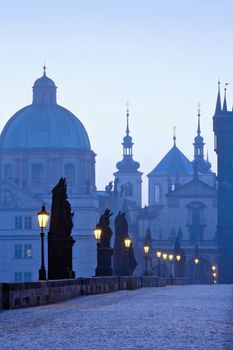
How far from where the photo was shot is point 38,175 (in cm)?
18938

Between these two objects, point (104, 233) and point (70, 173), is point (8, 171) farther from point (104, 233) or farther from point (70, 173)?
point (104, 233)

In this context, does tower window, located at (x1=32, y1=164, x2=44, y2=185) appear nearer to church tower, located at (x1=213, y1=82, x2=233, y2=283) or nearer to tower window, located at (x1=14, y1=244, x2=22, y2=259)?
tower window, located at (x1=14, y1=244, x2=22, y2=259)

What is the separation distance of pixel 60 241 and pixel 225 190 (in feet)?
467

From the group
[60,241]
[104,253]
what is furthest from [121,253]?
[60,241]

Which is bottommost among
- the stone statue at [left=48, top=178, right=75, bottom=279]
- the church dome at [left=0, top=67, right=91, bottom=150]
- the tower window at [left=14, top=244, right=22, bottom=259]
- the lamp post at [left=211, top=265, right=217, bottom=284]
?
the stone statue at [left=48, top=178, right=75, bottom=279]

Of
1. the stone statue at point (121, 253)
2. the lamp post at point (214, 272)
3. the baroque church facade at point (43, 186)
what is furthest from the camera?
the lamp post at point (214, 272)

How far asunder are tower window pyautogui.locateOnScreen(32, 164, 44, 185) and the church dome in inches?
125

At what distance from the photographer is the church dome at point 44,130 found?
191 meters

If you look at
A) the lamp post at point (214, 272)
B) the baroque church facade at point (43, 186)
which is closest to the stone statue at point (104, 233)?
the baroque church facade at point (43, 186)

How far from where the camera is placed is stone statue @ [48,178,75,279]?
5191 centimetres

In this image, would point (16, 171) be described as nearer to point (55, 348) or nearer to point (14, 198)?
point (14, 198)

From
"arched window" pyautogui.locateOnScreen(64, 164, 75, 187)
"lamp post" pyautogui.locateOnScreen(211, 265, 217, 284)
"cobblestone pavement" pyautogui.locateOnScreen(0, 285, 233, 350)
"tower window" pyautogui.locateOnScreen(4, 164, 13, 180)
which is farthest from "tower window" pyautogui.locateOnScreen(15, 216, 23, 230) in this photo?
"cobblestone pavement" pyautogui.locateOnScreen(0, 285, 233, 350)

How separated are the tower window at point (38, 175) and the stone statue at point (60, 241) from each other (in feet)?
441

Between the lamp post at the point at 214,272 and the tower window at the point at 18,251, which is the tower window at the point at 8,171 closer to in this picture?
the tower window at the point at 18,251
